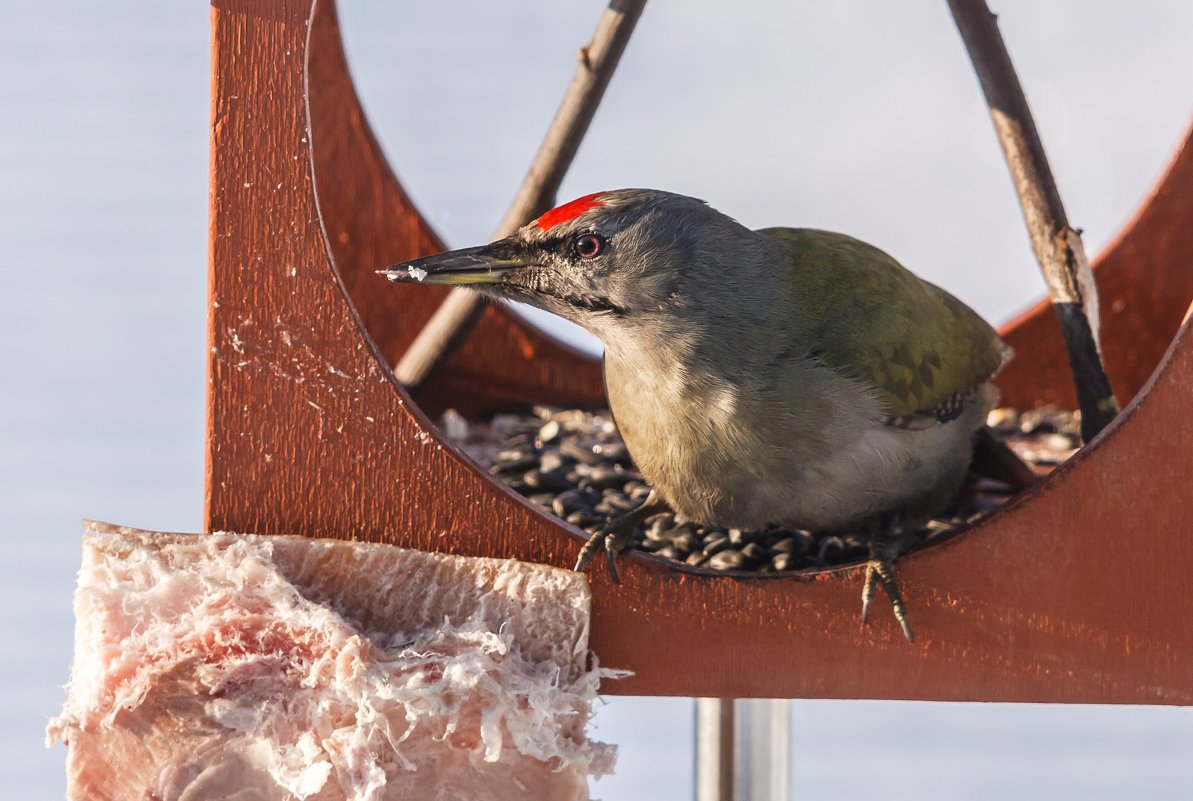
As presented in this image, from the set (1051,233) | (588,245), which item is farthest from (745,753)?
(588,245)

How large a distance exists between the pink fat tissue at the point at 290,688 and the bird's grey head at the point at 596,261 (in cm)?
46

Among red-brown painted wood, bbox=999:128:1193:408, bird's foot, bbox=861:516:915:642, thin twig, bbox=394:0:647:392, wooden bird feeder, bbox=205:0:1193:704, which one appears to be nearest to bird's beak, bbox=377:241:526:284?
wooden bird feeder, bbox=205:0:1193:704

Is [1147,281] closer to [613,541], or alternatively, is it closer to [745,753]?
[745,753]

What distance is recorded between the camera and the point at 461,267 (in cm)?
209

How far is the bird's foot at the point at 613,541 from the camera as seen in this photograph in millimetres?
2072

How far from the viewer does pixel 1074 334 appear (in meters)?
2.59

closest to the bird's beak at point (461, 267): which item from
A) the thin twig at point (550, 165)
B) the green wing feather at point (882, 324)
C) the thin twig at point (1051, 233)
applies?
the thin twig at point (550, 165)

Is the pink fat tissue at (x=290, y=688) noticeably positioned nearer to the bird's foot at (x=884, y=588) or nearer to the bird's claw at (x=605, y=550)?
the bird's claw at (x=605, y=550)

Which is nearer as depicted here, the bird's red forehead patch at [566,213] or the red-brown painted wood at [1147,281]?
the bird's red forehead patch at [566,213]

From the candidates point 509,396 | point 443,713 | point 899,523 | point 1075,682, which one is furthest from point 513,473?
point 1075,682

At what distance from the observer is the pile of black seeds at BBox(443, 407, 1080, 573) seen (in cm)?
263

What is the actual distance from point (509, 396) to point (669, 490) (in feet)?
4.34

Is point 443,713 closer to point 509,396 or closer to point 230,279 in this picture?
point 230,279

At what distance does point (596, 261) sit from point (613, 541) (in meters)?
0.46
